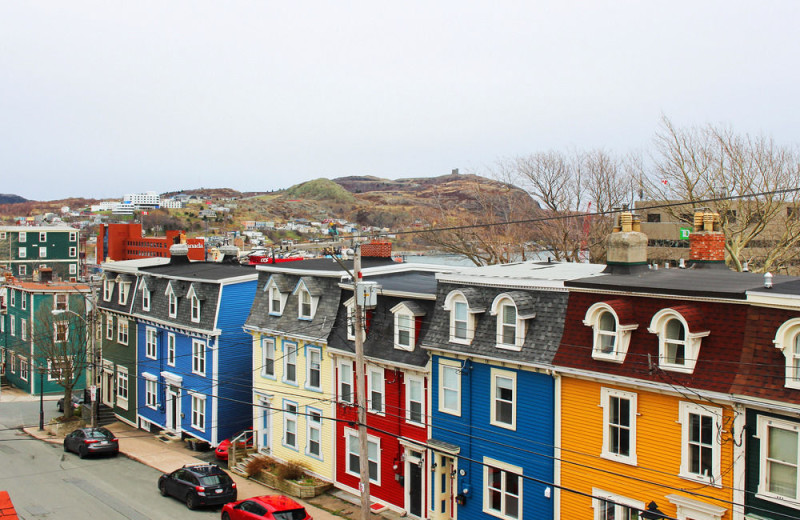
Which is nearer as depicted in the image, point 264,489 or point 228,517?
point 228,517

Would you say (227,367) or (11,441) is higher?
(227,367)

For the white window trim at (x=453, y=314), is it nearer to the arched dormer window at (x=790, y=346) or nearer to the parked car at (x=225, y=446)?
the arched dormer window at (x=790, y=346)

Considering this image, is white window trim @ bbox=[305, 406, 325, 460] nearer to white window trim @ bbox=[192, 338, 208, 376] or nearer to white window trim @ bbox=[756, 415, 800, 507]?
white window trim @ bbox=[192, 338, 208, 376]

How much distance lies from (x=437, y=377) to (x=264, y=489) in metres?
9.84

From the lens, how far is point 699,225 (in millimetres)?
23250

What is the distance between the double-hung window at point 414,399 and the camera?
76.8 feet

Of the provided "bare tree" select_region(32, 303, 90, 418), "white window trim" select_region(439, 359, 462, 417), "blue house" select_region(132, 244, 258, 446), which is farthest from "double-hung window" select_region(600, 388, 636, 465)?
"bare tree" select_region(32, 303, 90, 418)

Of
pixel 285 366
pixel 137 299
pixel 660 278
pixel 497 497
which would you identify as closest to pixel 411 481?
pixel 497 497

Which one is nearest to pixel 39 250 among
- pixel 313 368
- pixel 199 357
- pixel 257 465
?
pixel 199 357

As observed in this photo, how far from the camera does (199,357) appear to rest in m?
34.4

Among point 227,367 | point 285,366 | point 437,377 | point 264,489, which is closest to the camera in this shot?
point 437,377

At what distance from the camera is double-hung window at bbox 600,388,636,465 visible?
17359 mm

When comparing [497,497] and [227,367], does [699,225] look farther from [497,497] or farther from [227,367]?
[227,367]

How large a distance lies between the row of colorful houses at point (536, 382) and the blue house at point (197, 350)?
0.17m
